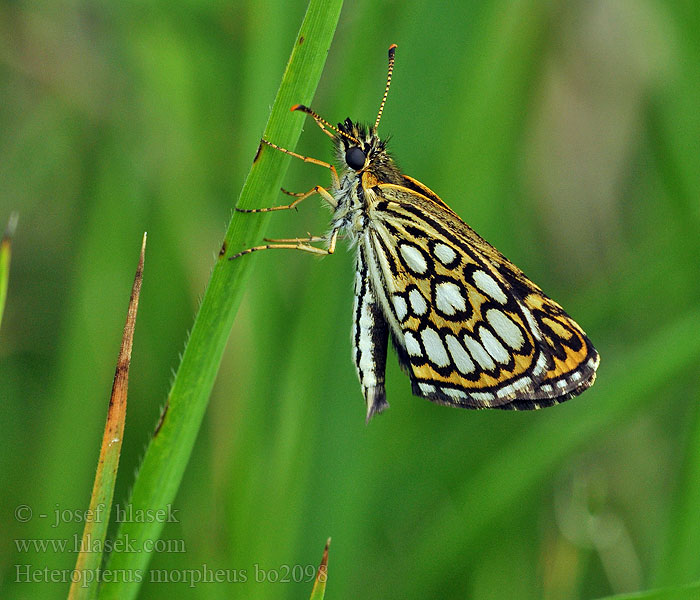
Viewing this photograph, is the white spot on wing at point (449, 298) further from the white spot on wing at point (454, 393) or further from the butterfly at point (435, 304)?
the white spot on wing at point (454, 393)

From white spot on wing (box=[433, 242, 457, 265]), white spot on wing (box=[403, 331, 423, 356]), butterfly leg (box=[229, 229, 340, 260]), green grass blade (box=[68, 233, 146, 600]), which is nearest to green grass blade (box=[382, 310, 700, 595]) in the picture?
white spot on wing (box=[403, 331, 423, 356])

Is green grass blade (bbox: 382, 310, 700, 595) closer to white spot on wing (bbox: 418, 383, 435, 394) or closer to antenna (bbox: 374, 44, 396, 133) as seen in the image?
white spot on wing (bbox: 418, 383, 435, 394)

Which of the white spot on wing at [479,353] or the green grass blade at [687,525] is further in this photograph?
the white spot on wing at [479,353]

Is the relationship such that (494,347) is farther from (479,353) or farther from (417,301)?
(417,301)

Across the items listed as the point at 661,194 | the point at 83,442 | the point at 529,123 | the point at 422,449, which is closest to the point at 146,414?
the point at 83,442

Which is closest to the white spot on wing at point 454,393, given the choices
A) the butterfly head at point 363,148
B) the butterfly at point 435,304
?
the butterfly at point 435,304

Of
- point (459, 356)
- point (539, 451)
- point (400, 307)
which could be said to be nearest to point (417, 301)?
point (400, 307)

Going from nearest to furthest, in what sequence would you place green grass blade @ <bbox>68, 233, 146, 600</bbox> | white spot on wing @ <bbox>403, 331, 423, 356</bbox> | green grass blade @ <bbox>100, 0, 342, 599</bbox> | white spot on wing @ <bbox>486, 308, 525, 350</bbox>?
green grass blade @ <bbox>68, 233, 146, 600</bbox> < green grass blade @ <bbox>100, 0, 342, 599</bbox> < white spot on wing @ <bbox>486, 308, 525, 350</bbox> < white spot on wing @ <bbox>403, 331, 423, 356</bbox>
